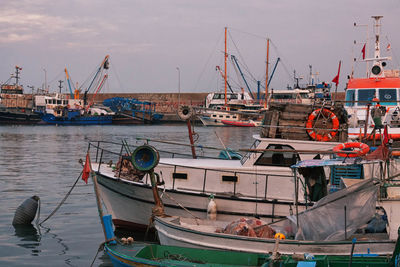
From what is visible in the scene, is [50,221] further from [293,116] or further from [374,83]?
[374,83]

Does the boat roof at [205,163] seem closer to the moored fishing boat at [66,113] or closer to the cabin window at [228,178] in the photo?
the cabin window at [228,178]

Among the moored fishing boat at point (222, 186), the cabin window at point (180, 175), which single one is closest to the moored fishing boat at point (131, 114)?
the moored fishing boat at point (222, 186)

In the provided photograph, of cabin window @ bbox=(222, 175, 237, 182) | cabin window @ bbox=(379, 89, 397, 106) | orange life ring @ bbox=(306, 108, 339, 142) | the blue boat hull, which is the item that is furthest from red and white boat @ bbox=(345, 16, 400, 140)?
the blue boat hull

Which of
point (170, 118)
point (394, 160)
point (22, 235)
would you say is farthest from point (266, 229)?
point (170, 118)

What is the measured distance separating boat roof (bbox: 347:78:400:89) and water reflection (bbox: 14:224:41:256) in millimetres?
14767

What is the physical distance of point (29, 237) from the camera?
15.2 meters

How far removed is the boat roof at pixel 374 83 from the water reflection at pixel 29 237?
1477 centimetres

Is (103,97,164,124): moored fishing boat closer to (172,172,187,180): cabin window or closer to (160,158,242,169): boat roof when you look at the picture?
(160,158,242,169): boat roof

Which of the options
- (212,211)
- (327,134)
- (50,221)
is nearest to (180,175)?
(212,211)

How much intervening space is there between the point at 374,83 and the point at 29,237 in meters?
15.5

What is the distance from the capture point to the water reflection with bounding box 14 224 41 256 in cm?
1421

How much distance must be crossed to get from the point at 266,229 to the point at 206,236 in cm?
127

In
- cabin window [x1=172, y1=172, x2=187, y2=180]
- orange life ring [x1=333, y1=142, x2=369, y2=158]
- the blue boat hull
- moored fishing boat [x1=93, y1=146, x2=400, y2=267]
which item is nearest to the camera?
moored fishing boat [x1=93, y1=146, x2=400, y2=267]

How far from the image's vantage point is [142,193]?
1459 centimetres
